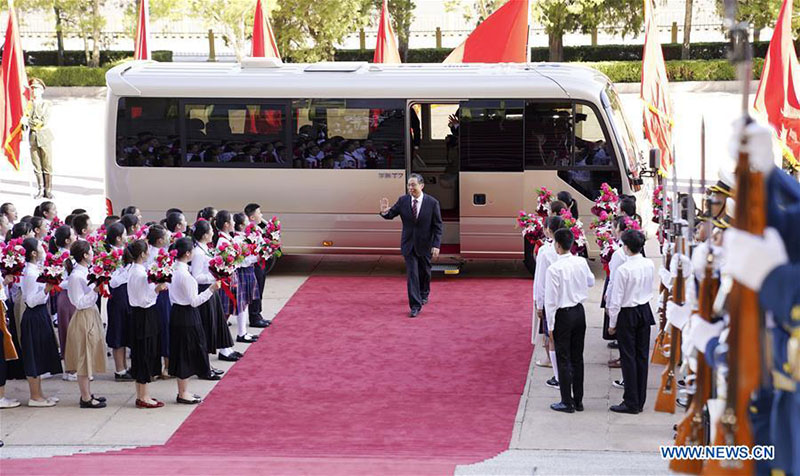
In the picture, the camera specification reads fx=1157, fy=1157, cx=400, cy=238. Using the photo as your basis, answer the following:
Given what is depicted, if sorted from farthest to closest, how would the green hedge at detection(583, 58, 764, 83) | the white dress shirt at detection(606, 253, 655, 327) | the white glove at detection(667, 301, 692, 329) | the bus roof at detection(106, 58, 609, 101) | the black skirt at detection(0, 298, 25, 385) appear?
the green hedge at detection(583, 58, 764, 83) < the bus roof at detection(106, 58, 609, 101) < the black skirt at detection(0, 298, 25, 385) < the white dress shirt at detection(606, 253, 655, 327) < the white glove at detection(667, 301, 692, 329)

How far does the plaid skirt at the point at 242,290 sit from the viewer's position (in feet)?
39.7

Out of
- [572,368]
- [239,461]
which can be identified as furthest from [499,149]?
[239,461]

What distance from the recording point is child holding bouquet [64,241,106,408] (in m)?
10.1

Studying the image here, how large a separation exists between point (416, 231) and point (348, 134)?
7.79 ft

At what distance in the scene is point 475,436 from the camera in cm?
948

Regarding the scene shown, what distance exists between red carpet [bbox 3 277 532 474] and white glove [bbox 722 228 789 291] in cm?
352

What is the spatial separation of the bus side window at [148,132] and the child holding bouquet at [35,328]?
522 centimetres

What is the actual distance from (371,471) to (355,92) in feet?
26.9

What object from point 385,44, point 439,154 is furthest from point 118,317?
point 385,44

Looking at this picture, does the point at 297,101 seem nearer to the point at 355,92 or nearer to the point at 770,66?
the point at 355,92

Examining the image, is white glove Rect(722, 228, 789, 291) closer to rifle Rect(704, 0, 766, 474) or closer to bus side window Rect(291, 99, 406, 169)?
rifle Rect(704, 0, 766, 474)

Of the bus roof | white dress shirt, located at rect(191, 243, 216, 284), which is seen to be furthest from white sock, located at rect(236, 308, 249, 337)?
the bus roof

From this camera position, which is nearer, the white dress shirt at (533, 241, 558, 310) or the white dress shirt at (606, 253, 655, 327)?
the white dress shirt at (606, 253, 655, 327)
